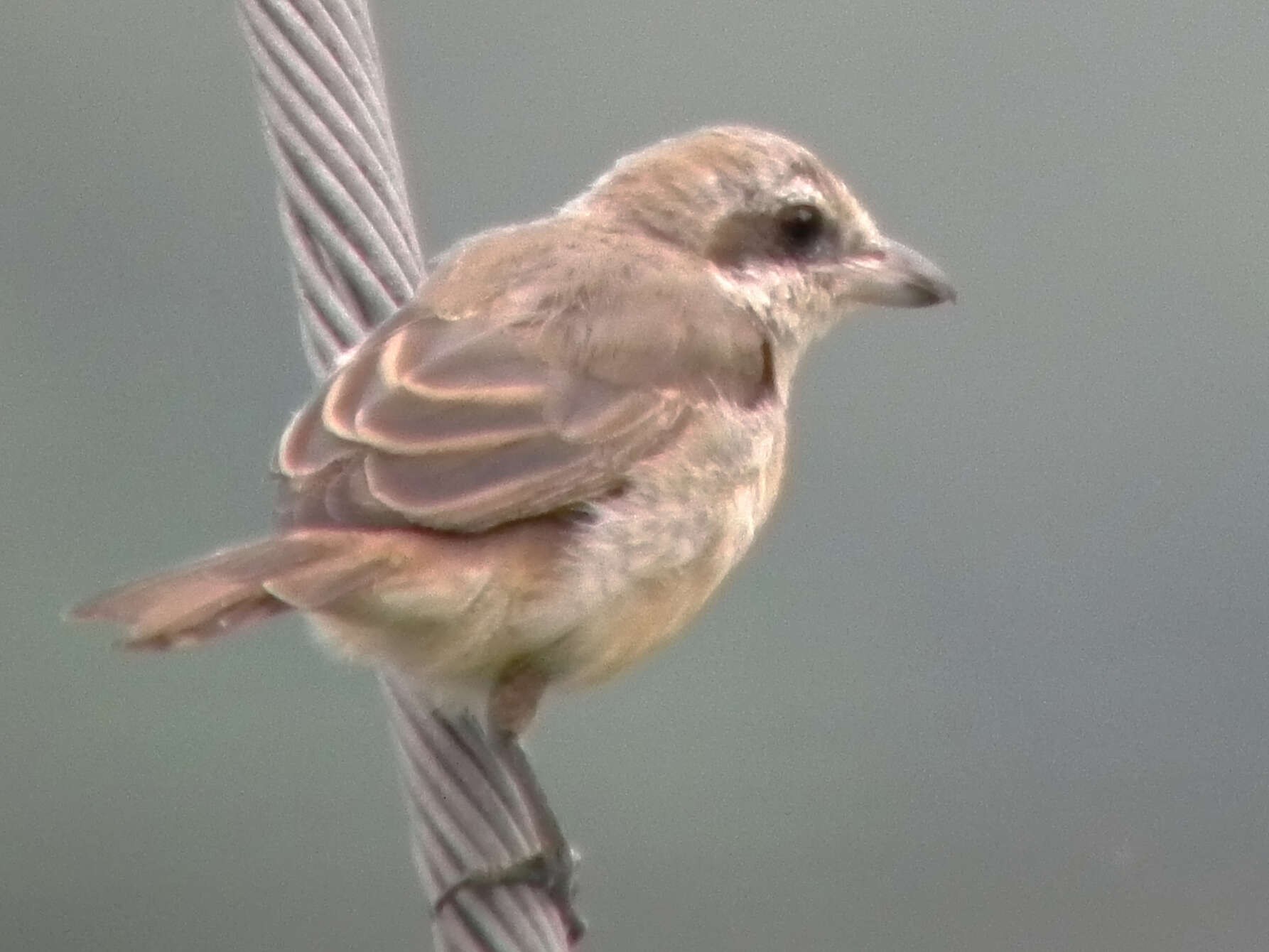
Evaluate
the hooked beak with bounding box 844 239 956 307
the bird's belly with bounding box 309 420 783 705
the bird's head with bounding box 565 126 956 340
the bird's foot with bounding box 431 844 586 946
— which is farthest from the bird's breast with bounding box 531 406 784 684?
the hooked beak with bounding box 844 239 956 307

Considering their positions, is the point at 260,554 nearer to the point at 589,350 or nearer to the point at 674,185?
the point at 589,350

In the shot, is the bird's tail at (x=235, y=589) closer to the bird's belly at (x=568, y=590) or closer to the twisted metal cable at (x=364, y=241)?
the bird's belly at (x=568, y=590)

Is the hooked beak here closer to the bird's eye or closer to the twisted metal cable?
the bird's eye

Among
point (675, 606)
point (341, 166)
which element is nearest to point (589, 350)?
point (675, 606)

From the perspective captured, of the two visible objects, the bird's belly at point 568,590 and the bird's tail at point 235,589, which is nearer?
the bird's tail at point 235,589

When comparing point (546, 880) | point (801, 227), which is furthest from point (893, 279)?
point (546, 880)

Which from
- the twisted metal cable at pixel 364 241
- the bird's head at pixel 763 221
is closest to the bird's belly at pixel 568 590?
the twisted metal cable at pixel 364 241
